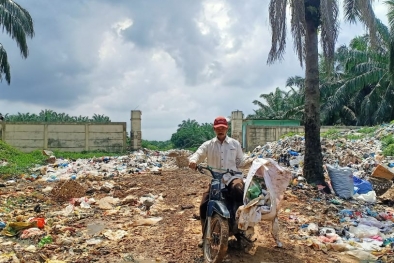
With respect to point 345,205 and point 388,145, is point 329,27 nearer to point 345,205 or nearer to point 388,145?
point 345,205

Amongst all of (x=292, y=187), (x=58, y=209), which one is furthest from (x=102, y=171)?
(x=292, y=187)

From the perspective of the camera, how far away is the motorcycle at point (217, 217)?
159 inches

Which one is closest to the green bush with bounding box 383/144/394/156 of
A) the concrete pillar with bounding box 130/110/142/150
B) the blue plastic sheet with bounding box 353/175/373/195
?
the blue plastic sheet with bounding box 353/175/373/195

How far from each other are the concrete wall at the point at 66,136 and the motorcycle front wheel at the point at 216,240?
17051 mm

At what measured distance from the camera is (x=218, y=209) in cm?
415

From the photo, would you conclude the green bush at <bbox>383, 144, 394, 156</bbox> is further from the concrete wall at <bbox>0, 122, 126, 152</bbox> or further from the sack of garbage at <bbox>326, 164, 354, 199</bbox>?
the concrete wall at <bbox>0, 122, 126, 152</bbox>

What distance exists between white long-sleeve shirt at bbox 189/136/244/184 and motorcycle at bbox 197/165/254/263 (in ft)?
0.60

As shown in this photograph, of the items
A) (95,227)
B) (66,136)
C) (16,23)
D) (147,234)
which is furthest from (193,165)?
(66,136)

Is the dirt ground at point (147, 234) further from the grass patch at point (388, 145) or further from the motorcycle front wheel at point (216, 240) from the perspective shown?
the grass patch at point (388, 145)

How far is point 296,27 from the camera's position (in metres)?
8.92

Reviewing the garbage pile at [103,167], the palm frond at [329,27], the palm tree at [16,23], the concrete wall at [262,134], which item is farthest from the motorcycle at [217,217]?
the concrete wall at [262,134]

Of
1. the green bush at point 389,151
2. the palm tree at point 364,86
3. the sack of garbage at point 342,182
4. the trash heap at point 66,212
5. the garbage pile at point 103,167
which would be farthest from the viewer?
the palm tree at point 364,86

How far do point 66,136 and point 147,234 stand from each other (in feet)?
53.5

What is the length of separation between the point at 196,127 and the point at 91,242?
2440 centimetres
